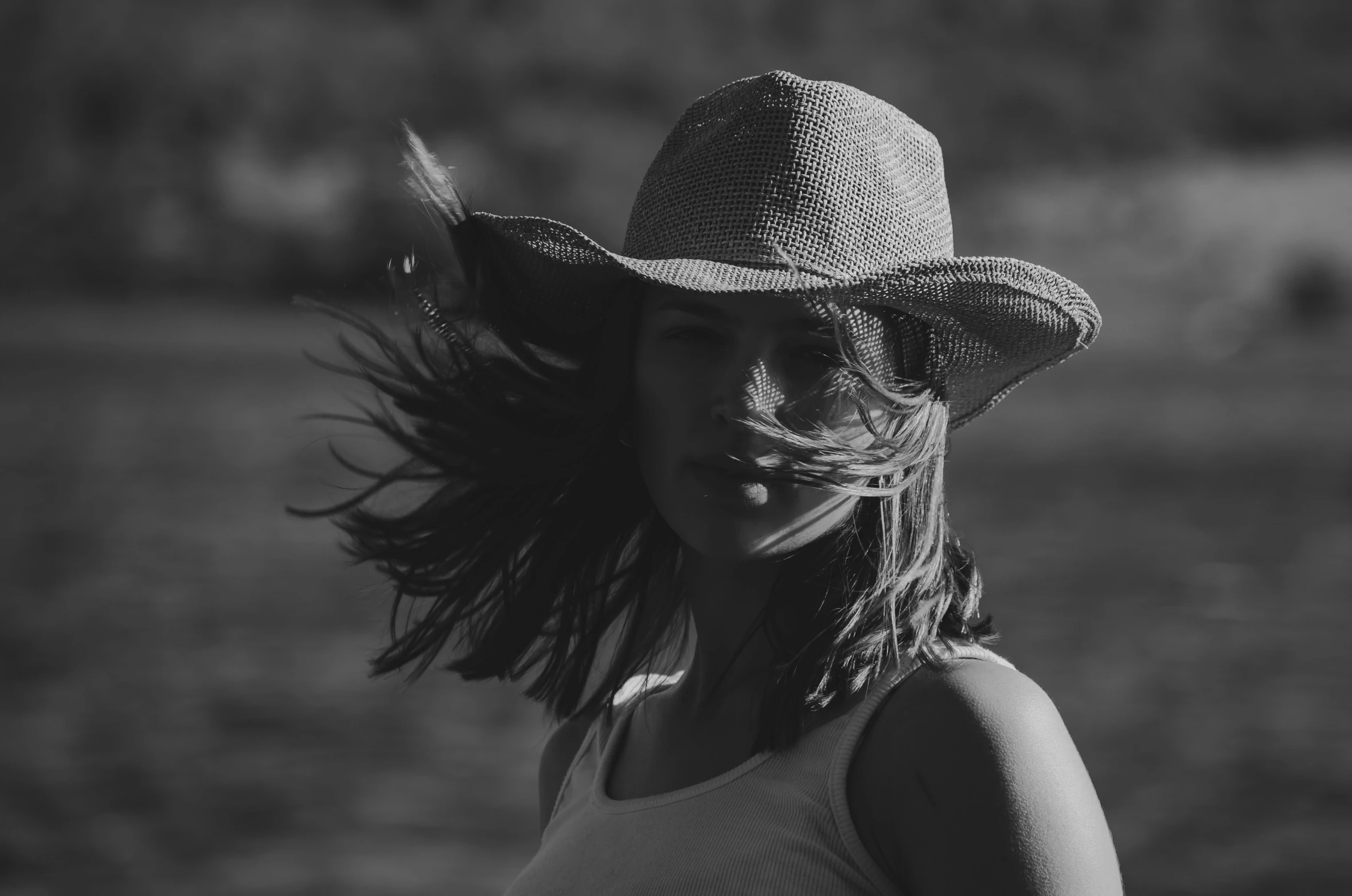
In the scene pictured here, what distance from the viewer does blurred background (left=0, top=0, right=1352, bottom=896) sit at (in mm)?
14836

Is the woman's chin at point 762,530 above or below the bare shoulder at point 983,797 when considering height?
above

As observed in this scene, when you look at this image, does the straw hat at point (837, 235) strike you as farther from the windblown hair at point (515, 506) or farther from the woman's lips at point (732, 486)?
the woman's lips at point (732, 486)

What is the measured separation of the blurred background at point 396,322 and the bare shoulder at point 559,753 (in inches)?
27.6

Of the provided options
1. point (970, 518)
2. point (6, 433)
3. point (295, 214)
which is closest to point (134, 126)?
point (295, 214)

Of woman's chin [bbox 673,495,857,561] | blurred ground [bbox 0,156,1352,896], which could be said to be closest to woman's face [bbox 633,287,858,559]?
woman's chin [bbox 673,495,857,561]

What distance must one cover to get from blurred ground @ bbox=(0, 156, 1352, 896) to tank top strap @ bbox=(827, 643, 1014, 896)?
108 centimetres

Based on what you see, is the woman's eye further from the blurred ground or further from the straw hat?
the blurred ground

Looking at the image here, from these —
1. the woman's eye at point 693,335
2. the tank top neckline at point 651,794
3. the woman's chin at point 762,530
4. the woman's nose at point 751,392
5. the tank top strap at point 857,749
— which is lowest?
the tank top neckline at point 651,794

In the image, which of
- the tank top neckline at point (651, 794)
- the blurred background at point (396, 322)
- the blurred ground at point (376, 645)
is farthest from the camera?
the blurred background at point (396, 322)

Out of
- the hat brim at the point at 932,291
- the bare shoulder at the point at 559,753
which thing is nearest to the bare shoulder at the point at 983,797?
the hat brim at the point at 932,291

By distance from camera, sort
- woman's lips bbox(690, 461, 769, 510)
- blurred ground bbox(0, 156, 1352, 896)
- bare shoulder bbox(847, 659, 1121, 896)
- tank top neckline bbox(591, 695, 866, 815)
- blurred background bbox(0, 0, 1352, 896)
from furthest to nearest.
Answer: blurred background bbox(0, 0, 1352, 896) → blurred ground bbox(0, 156, 1352, 896) → woman's lips bbox(690, 461, 769, 510) → tank top neckline bbox(591, 695, 866, 815) → bare shoulder bbox(847, 659, 1121, 896)

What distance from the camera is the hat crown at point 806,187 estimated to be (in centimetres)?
174

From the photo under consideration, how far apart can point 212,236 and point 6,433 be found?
4387 centimetres

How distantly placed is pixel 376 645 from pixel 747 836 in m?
7.33
